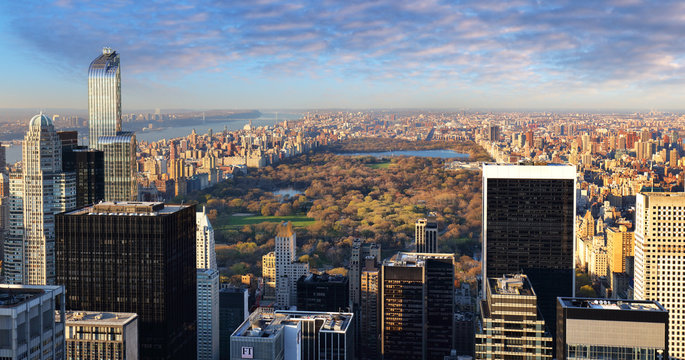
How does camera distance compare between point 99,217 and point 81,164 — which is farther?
point 81,164

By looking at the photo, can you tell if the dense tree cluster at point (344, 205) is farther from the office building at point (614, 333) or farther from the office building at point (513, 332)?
the office building at point (614, 333)

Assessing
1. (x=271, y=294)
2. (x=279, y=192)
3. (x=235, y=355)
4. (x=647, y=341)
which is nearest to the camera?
(x=647, y=341)

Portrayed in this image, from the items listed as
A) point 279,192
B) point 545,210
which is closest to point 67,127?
point 545,210

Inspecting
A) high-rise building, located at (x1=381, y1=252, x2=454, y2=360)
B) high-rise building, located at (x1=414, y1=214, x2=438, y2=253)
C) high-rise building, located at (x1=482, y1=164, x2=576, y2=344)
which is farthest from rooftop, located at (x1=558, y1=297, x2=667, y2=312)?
high-rise building, located at (x1=414, y1=214, x2=438, y2=253)

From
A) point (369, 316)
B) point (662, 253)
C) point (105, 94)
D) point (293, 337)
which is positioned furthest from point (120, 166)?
point (662, 253)

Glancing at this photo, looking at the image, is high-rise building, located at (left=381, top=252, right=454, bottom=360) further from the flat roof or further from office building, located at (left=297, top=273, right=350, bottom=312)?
the flat roof

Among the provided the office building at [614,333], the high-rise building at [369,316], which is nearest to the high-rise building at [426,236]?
the high-rise building at [369,316]

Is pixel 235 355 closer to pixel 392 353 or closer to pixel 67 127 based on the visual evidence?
pixel 392 353
